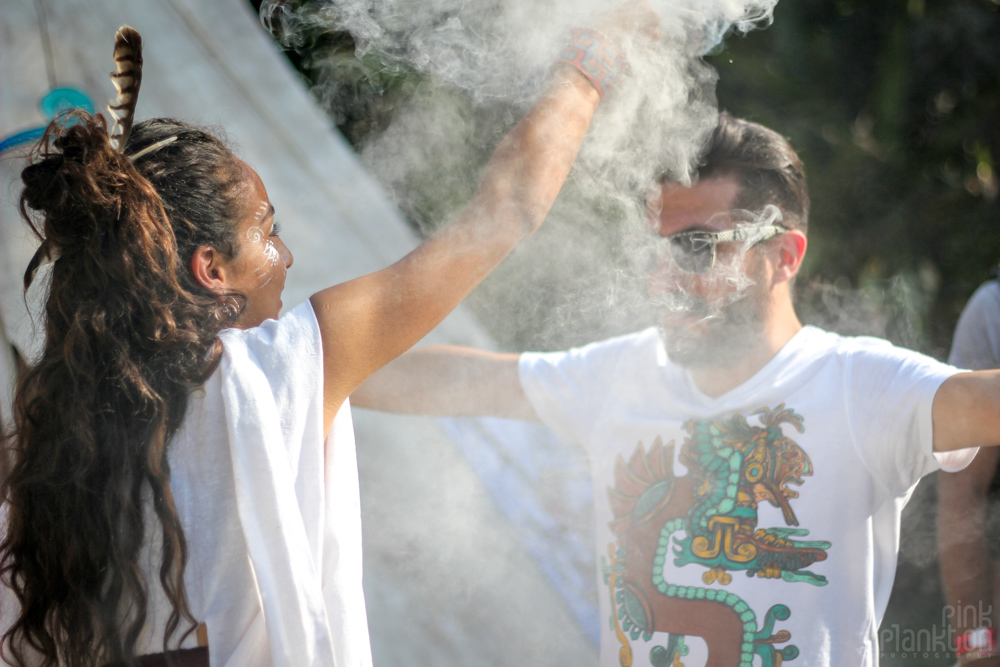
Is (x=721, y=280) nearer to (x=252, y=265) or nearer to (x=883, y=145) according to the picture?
(x=252, y=265)

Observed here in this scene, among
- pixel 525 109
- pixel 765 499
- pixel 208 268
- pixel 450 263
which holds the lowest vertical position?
pixel 765 499

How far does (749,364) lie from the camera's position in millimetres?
1827

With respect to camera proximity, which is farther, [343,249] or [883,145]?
[883,145]

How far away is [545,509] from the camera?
8.64 feet

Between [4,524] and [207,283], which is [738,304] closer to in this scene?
[207,283]

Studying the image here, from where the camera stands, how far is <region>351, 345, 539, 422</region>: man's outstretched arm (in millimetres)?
1944

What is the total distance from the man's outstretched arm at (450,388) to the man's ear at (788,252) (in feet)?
2.50

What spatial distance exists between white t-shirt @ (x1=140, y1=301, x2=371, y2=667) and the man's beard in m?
1.09

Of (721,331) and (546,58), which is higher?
(546,58)

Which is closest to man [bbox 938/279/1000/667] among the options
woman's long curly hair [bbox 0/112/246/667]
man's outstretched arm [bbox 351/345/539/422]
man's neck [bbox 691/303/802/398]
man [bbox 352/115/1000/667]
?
man [bbox 352/115/1000/667]

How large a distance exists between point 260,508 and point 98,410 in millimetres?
285

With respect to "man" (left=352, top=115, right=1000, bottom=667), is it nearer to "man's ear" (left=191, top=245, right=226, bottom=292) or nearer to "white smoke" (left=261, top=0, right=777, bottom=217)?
"white smoke" (left=261, top=0, right=777, bottom=217)

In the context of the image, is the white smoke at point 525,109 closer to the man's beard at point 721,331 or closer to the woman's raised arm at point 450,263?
the man's beard at point 721,331

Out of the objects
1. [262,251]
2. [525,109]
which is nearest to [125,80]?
[262,251]
